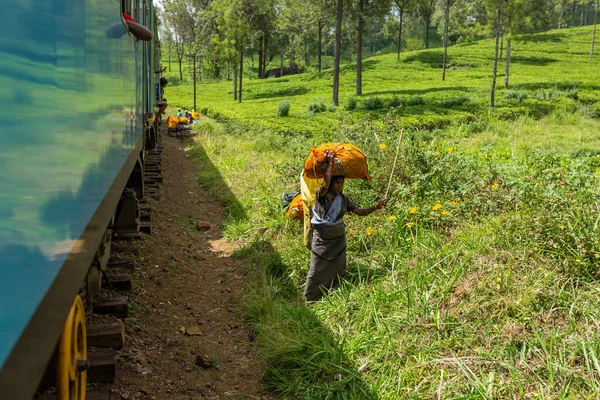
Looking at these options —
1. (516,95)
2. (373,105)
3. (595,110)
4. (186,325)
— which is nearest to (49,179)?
(186,325)

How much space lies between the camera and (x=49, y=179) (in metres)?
1.81

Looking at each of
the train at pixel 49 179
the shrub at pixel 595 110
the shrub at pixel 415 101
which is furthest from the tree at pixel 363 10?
the train at pixel 49 179

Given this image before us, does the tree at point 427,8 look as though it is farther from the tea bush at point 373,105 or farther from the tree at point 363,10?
the tea bush at point 373,105

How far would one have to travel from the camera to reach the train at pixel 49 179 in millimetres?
1433

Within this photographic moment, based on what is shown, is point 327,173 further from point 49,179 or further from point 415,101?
point 415,101

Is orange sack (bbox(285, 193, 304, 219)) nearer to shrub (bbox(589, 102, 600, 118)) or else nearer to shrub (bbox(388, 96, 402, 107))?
shrub (bbox(589, 102, 600, 118))

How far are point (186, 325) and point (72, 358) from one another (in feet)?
8.14

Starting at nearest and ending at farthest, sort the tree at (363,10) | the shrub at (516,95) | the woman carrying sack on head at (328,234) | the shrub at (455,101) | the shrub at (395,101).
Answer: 1. the woman carrying sack on head at (328,234)
2. the shrub at (455,101)
3. the shrub at (395,101)
4. the shrub at (516,95)
5. the tree at (363,10)

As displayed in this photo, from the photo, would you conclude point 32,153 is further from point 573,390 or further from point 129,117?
point 129,117

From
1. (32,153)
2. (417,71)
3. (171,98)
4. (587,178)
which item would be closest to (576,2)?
(417,71)

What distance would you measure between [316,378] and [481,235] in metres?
2.28

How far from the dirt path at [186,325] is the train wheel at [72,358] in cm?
83

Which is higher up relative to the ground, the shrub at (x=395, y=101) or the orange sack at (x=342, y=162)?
the shrub at (x=395, y=101)

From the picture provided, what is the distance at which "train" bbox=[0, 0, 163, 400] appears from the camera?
4.70ft
